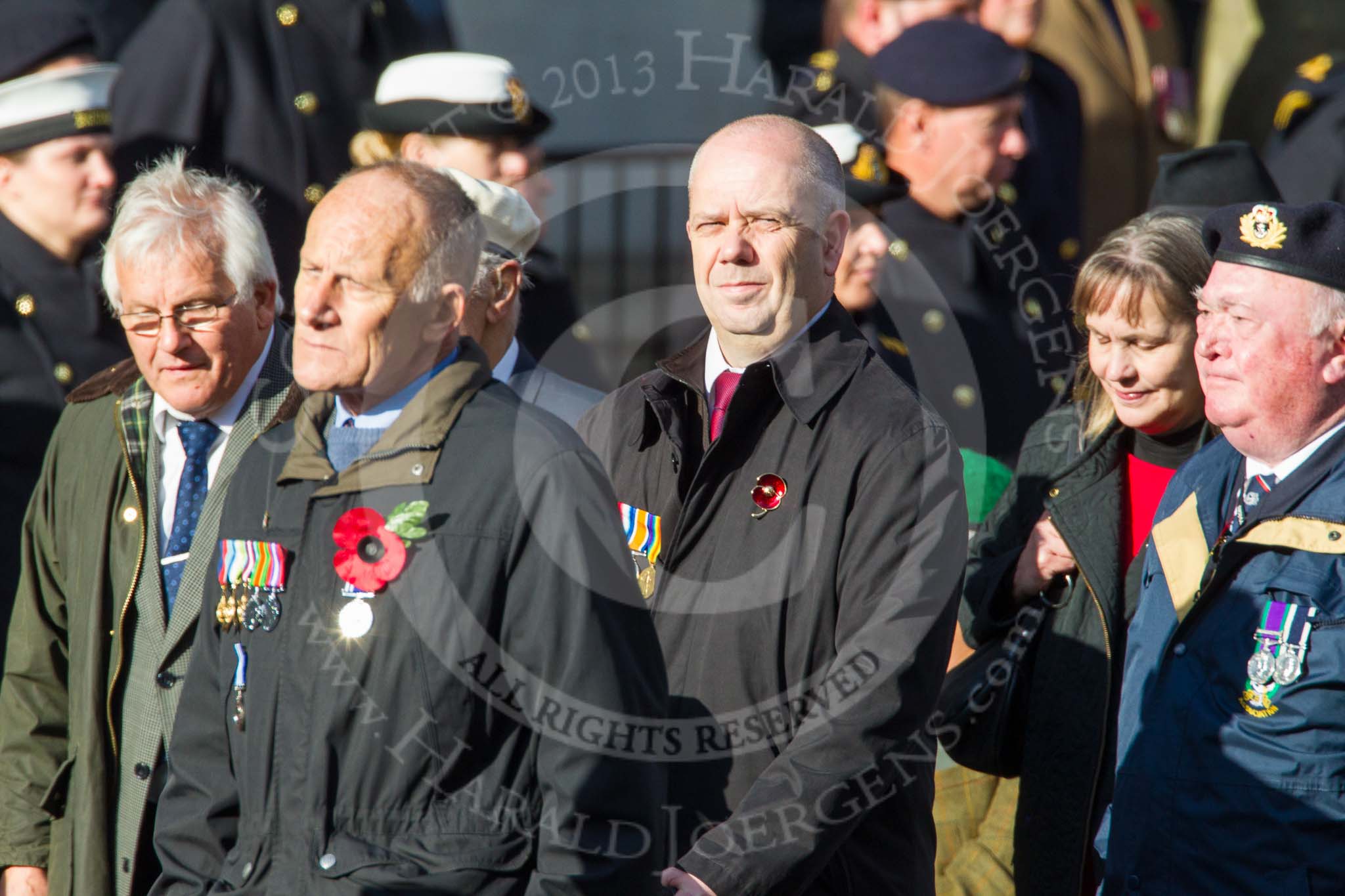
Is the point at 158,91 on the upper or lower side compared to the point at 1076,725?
upper

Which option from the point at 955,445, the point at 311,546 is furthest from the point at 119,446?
the point at 955,445

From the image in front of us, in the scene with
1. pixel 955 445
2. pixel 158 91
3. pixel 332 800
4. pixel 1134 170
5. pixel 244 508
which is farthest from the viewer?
pixel 1134 170

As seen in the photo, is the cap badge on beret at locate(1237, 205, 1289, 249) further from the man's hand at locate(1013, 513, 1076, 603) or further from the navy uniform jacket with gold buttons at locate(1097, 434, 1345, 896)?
the man's hand at locate(1013, 513, 1076, 603)

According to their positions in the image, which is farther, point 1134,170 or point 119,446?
point 1134,170

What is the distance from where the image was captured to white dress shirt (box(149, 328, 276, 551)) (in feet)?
11.9

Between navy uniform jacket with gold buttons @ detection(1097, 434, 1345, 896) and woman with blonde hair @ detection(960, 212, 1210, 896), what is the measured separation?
37 centimetres

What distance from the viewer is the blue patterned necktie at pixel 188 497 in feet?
11.7

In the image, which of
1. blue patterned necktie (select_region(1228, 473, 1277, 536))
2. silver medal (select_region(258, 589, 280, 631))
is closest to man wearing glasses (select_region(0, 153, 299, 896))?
silver medal (select_region(258, 589, 280, 631))

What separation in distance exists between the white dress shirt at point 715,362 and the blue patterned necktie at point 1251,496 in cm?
86

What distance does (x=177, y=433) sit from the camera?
369 cm

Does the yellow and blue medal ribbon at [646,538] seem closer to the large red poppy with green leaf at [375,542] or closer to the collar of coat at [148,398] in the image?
the large red poppy with green leaf at [375,542]

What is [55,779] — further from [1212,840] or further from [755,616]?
[1212,840]

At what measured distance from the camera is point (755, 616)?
2.88 meters

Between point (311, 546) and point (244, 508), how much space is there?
27 cm
